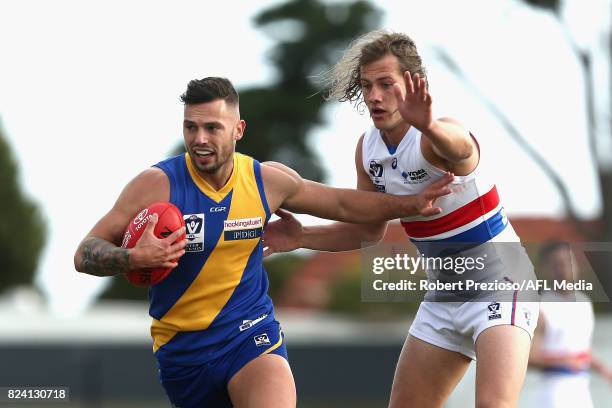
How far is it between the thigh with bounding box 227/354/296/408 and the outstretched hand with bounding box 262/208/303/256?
111 cm

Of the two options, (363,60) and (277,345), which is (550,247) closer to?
(363,60)

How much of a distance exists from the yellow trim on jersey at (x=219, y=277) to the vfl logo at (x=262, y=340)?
290mm

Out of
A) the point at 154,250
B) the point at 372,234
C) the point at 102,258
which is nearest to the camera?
the point at 154,250

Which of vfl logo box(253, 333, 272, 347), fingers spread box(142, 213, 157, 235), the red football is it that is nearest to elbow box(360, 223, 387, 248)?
vfl logo box(253, 333, 272, 347)

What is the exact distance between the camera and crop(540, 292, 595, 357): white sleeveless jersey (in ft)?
40.1

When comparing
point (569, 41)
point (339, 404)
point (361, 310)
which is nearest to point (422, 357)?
point (569, 41)

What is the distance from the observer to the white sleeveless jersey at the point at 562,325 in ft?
40.1

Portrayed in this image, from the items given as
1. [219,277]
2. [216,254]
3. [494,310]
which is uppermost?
[216,254]

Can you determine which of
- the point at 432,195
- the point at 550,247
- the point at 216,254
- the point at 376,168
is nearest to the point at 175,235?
the point at 216,254

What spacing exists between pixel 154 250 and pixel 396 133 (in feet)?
5.66

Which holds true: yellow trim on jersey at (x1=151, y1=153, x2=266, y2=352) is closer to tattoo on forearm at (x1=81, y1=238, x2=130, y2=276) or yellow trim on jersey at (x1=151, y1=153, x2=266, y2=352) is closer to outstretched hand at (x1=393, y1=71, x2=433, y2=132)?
tattoo on forearm at (x1=81, y1=238, x2=130, y2=276)

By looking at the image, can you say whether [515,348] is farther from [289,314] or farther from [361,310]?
[289,314]

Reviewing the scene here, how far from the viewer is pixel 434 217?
8195 millimetres

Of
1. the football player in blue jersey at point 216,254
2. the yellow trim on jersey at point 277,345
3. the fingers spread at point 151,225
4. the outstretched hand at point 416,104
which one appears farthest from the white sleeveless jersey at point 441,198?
the fingers spread at point 151,225
